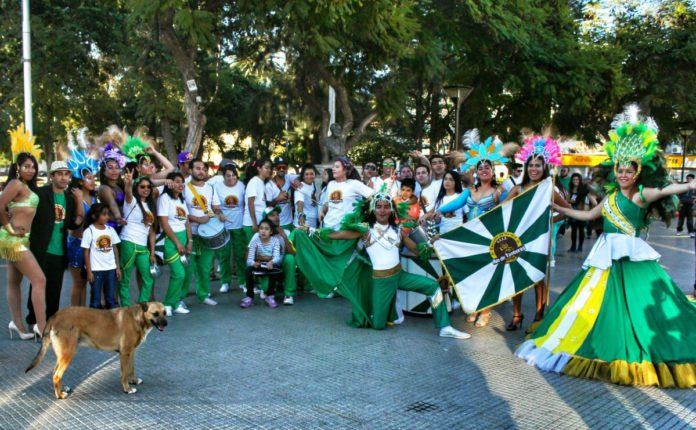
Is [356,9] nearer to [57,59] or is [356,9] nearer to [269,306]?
[269,306]

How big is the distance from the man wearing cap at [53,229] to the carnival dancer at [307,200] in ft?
10.5

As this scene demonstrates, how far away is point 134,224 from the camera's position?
653cm

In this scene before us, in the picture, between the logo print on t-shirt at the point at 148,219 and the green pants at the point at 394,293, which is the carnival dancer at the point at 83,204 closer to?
the logo print on t-shirt at the point at 148,219

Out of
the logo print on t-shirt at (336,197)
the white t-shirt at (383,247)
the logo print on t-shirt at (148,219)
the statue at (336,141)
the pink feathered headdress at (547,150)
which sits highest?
the statue at (336,141)

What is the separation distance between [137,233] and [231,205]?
182cm

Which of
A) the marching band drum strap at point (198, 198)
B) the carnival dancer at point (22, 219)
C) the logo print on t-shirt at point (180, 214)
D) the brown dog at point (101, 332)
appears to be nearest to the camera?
the brown dog at point (101, 332)

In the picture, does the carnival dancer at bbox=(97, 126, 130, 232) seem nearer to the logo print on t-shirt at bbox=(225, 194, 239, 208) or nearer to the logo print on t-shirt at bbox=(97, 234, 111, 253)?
the logo print on t-shirt at bbox=(97, 234, 111, 253)

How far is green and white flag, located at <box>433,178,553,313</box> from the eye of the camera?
20.0 feet

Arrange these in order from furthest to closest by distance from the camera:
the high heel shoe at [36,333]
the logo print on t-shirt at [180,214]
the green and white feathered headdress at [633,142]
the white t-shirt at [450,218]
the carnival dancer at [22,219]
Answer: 1. the white t-shirt at [450,218]
2. the logo print on t-shirt at [180,214]
3. the high heel shoe at [36,333]
4. the carnival dancer at [22,219]
5. the green and white feathered headdress at [633,142]

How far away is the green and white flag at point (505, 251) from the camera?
6081 millimetres

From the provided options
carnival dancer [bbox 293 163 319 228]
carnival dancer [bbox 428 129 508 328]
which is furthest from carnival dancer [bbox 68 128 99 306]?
carnival dancer [bbox 428 129 508 328]

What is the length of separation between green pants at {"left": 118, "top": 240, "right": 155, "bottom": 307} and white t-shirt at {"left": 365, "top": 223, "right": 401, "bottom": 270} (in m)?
2.52

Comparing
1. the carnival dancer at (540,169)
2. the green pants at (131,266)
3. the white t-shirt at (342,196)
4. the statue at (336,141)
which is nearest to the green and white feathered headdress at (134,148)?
the green pants at (131,266)

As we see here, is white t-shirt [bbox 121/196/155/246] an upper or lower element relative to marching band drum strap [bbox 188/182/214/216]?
lower
